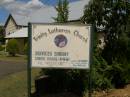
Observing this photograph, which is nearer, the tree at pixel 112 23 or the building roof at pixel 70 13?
the tree at pixel 112 23

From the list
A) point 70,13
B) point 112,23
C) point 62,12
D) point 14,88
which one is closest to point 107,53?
point 112,23

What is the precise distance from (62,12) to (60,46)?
5.27 m

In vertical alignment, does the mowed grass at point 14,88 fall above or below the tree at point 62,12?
below

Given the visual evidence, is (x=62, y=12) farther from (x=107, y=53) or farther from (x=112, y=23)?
(x=107, y=53)

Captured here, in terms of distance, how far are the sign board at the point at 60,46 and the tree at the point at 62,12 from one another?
4.68 meters

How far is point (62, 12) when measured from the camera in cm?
1523

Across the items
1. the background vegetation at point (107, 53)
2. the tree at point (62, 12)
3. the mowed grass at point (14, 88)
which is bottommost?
the mowed grass at point (14, 88)

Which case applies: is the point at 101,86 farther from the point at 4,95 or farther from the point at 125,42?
the point at 4,95

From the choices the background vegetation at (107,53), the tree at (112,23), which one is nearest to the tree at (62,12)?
the background vegetation at (107,53)

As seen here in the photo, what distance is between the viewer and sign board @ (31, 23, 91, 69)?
10.1 metres

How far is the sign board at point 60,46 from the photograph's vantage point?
10.1m

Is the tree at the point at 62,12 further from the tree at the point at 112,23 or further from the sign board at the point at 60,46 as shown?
the sign board at the point at 60,46

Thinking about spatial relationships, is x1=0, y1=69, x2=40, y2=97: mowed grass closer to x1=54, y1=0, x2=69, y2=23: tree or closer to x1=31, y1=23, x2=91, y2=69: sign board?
x1=54, y1=0, x2=69, y2=23: tree

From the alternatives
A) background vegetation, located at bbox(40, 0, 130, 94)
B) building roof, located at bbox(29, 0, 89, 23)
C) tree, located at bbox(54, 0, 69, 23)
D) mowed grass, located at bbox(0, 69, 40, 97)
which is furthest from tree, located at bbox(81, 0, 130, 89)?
building roof, located at bbox(29, 0, 89, 23)
